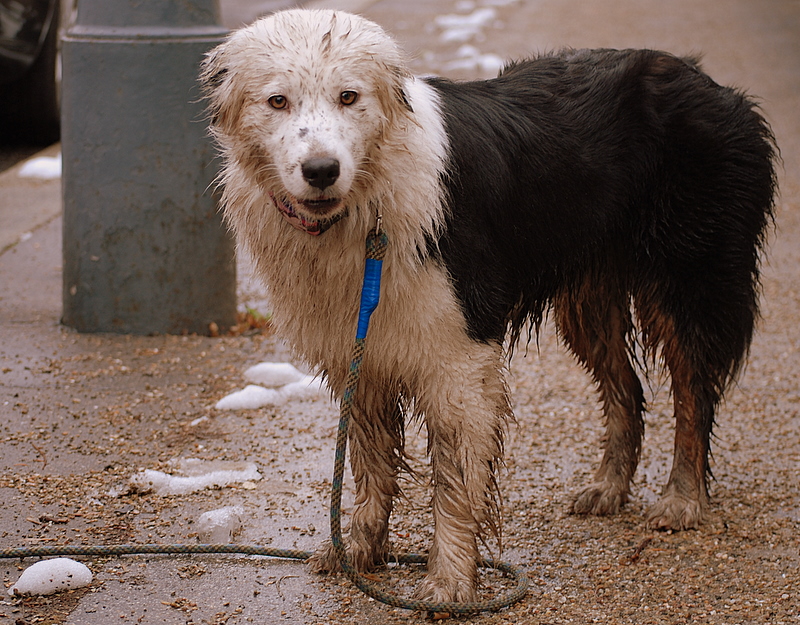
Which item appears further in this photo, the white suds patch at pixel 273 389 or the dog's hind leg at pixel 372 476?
the white suds patch at pixel 273 389

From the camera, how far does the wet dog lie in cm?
280

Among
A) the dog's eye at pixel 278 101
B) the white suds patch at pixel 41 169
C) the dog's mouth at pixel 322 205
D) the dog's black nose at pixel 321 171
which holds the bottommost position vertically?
the white suds patch at pixel 41 169

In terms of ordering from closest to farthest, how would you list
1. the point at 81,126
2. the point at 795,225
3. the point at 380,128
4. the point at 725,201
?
the point at 380,128 → the point at 725,201 → the point at 81,126 → the point at 795,225

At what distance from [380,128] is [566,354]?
2.96 m

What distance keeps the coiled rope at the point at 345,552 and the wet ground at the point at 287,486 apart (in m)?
0.04

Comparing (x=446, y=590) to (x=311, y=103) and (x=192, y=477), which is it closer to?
(x=192, y=477)

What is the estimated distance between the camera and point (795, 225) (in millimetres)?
7617

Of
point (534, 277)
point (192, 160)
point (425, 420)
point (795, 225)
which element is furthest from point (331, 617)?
point (795, 225)

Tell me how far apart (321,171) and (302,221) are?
0.31 m

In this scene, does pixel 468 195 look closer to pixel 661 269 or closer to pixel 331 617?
pixel 661 269

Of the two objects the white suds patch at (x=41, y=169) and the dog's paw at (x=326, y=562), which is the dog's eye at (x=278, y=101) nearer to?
the dog's paw at (x=326, y=562)

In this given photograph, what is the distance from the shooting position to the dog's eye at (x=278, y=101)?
2.73 meters

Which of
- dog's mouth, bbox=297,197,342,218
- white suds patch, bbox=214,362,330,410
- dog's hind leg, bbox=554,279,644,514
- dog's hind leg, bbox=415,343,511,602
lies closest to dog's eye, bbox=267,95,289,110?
dog's mouth, bbox=297,197,342,218

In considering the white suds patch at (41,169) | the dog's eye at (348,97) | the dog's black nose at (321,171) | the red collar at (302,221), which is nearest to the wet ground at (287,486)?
the red collar at (302,221)
